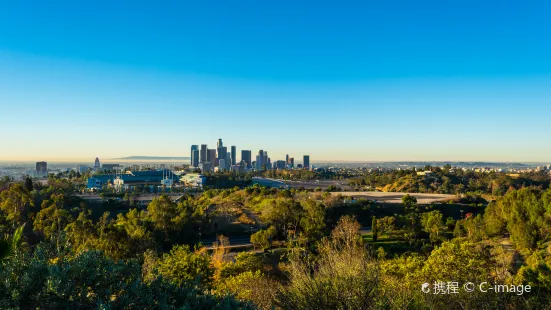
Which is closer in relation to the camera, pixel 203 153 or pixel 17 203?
pixel 17 203

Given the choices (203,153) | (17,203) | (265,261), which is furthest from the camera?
(203,153)

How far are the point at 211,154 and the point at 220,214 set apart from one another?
136661mm

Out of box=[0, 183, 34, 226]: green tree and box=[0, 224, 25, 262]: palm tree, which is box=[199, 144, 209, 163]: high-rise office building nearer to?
box=[0, 183, 34, 226]: green tree

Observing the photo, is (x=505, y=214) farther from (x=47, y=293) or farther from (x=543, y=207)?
(x=47, y=293)

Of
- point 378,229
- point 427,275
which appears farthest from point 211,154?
point 427,275

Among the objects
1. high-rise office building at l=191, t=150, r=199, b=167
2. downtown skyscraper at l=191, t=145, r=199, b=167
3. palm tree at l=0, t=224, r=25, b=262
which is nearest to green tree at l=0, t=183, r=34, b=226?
palm tree at l=0, t=224, r=25, b=262

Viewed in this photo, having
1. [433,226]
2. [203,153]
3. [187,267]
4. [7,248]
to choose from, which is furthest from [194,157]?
[7,248]

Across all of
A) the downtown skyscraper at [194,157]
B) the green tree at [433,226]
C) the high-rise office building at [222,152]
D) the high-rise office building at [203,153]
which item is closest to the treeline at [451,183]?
the green tree at [433,226]

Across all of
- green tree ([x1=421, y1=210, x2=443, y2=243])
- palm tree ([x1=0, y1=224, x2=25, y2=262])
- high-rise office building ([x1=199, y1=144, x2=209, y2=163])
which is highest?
high-rise office building ([x1=199, y1=144, x2=209, y2=163])

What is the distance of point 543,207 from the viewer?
22688 millimetres

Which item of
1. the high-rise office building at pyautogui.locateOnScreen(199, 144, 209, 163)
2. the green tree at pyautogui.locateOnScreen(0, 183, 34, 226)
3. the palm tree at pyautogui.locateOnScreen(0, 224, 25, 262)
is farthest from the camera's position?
the high-rise office building at pyautogui.locateOnScreen(199, 144, 209, 163)

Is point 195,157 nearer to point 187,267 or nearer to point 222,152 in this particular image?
point 222,152

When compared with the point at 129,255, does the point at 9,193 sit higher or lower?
higher

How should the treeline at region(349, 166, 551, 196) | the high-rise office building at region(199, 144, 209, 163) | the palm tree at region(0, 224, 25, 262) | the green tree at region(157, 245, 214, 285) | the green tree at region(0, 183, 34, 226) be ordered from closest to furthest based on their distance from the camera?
the palm tree at region(0, 224, 25, 262) < the green tree at region(157, 245, 214, 285) < the green tree at region(0, 183, 34, 226) < the treeline at region(349, 166, 551, 196) < the high-rise office building at region(199, 144, 209, 163)
